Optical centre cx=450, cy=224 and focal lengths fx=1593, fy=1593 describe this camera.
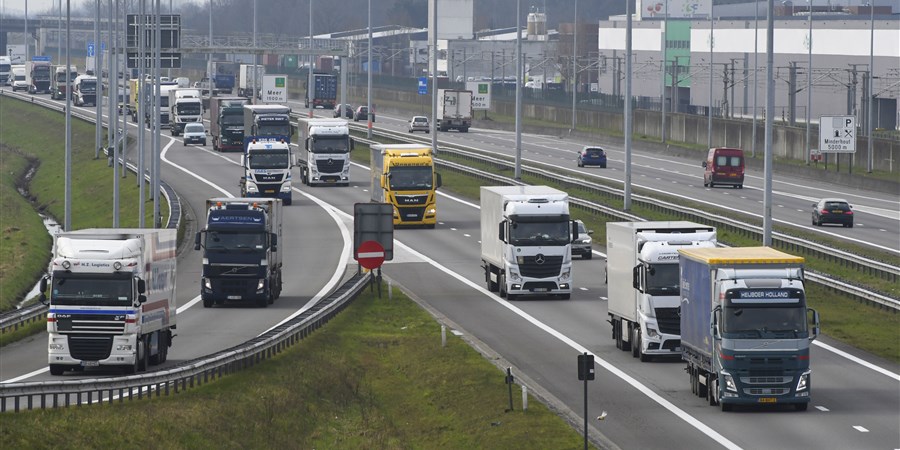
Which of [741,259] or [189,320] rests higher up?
[741,259]

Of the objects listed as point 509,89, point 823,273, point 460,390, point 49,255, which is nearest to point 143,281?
point 460,390

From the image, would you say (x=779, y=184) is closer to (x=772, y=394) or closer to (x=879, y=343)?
(x=879, y=343)

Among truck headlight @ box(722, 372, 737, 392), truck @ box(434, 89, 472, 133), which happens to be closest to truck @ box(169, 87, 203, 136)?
truck @ box(434, 89, 472, 133)

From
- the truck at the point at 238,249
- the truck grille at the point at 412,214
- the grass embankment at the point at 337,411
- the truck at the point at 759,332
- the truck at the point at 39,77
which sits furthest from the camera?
the truck at the point at 39,77

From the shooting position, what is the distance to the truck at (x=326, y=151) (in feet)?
288

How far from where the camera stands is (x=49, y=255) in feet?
253

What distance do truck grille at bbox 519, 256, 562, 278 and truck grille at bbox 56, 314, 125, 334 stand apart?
58.8 ft

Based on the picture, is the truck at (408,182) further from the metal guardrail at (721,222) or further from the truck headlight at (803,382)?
the truck headlight at (803,382)

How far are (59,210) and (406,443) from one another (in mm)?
72318

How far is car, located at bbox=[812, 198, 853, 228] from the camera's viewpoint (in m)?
75.1

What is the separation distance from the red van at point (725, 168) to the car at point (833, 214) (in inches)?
779

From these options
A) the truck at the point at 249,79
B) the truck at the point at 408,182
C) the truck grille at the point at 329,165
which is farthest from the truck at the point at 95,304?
the truck at the point at 249,79

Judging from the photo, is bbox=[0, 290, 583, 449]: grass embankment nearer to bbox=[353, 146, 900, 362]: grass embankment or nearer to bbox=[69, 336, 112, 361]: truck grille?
bbox=[69, 336, 112, 361]: truck grille

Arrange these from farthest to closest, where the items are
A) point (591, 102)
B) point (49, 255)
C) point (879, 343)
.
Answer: point (591, 102) < point (49, 255) < point (879, 343)
